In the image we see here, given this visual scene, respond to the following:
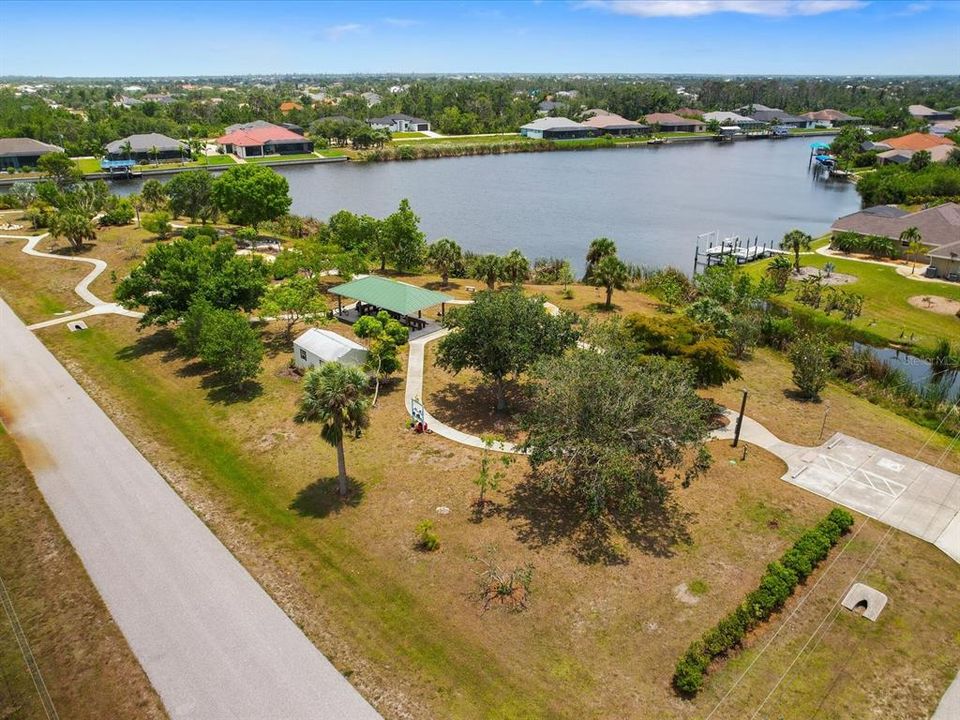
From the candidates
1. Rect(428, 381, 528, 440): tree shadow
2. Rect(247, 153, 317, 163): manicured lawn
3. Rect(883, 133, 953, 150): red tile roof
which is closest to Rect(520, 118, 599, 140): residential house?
Rect(247, 153, 317, 163): manicured lawn

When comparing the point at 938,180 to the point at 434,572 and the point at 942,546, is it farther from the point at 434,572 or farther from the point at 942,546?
the point at 434,572

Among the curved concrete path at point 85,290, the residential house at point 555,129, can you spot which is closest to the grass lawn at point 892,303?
the curved concrete path at point 85,290

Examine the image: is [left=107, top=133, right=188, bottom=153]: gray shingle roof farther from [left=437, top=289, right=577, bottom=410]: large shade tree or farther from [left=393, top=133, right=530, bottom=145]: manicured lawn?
[left=437, top=289, right=577, bottom=410]: large shade tree

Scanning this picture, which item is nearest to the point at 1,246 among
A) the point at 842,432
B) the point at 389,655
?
the point at 389,655

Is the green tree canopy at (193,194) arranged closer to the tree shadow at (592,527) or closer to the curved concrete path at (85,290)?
the curved concrete path at (85,290)

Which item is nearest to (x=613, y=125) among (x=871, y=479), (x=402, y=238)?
(x=402, y=238)

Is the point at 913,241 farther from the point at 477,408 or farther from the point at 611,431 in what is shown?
the point at 611,431
